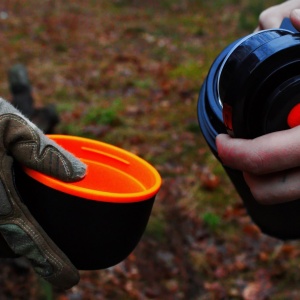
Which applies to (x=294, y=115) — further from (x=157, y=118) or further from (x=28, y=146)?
(x=157, y=118)

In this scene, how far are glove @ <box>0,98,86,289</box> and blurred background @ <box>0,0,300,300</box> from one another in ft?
5.37

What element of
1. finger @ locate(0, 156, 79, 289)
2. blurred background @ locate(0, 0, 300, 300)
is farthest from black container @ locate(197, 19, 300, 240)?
blurred background @ locate(0, 0, 300, 300)

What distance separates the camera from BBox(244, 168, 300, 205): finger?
1217 millimetres

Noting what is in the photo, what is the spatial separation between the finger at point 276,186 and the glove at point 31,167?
0.40 m

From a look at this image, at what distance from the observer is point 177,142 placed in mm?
4949

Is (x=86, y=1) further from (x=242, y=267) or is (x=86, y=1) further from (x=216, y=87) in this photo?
(x=216, y=87)

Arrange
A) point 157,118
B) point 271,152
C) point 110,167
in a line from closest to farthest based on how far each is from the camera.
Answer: point 271,152, point 110,167, point 157,118

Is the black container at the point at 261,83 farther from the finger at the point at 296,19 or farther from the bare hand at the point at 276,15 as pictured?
the bare hand at the point at 276,15

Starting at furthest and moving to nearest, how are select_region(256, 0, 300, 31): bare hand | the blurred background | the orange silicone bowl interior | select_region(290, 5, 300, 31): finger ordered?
the blurred background < select_region(256, 0, 300, 31): bare hand < the orange silicone bowl interior < select_region(290, 5, 300, 31): finger

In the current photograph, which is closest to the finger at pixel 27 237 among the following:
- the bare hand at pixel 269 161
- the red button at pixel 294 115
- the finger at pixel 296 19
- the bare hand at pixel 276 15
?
the bare hand at pixel 269 161

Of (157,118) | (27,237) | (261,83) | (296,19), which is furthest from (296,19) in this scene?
(157,118)

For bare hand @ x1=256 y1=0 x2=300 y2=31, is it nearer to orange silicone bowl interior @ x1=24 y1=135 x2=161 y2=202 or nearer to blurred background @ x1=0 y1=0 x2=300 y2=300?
orange silicone bowl interior @ x1=24 y1=135 x2=161 y2=202

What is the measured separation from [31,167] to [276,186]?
0.55 m

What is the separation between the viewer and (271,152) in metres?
1.16
